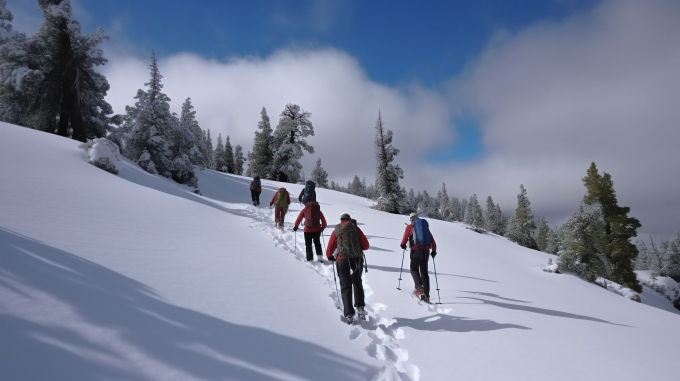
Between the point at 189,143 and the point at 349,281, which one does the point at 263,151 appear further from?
the point at 349,281

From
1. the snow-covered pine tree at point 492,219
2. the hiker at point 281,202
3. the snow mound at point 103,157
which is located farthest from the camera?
the snow-covered pine tree at point 492,219

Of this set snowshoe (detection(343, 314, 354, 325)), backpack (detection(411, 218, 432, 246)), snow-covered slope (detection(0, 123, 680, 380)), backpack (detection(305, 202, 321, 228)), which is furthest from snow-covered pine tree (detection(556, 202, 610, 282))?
snowshoe (detection(343, 314, 354, 325))

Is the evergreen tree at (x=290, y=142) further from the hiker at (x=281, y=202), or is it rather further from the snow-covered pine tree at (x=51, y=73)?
the hiker at (x=281, y=202)

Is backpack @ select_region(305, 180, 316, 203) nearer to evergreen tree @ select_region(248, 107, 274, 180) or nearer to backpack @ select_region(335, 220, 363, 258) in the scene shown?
backpack @ select_region(335, 220, 363, 258)

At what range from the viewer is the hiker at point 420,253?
6.99m

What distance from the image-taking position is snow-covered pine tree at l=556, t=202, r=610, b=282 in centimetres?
1547

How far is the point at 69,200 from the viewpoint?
7.45 m

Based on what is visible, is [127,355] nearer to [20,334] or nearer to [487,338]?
[20,334]

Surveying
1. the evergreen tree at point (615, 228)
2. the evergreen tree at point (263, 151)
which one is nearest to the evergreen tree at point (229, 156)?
the evergreen tree at point (263, 151)

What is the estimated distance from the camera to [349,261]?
5965 mm

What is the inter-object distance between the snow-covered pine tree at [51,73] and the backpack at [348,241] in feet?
80.5

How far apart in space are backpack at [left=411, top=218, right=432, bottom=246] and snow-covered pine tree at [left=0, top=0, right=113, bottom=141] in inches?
997

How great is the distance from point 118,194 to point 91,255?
248 inches

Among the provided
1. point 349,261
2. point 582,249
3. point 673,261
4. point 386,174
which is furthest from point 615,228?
point 673,261
